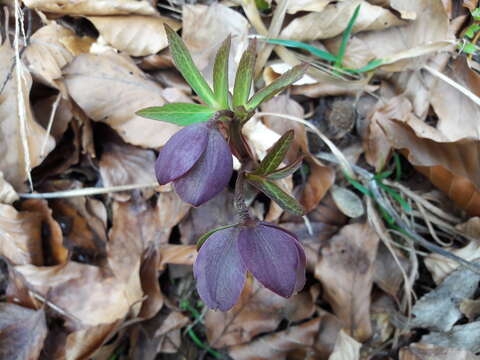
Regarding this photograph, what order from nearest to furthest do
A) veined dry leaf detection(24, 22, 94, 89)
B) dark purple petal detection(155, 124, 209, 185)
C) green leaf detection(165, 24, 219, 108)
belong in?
dark purple petal detection(155, 124, 209, 185) → green leaf detection(165, 24, 219, 108) → veined dry leaf detection(24, 22, 94, 89)

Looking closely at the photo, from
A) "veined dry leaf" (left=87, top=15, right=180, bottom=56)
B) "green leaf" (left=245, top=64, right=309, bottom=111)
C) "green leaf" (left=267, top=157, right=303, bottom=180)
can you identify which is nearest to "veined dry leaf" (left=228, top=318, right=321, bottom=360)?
"green leaf" (left=267, top=157, right=303, bottom=180)

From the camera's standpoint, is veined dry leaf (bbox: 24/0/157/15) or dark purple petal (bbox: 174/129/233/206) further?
veined dry leaf (bbox: 24/0/157/15)

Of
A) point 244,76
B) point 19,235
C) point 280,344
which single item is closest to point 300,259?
point 244,76

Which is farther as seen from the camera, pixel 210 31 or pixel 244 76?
pixel 210 31

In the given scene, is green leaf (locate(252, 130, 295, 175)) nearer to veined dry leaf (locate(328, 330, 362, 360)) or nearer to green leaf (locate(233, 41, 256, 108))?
green leaf (locate(233, 41, 256, 108))

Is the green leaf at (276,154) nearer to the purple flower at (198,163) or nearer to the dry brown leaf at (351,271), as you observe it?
the purple flower at (198,163)

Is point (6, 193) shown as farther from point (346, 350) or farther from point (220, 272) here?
point (346, 350)

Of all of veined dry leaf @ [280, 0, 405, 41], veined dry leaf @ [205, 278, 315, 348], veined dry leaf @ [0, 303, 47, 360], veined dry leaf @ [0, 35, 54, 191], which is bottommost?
veined dry leaf @ [0, 303, 47, 360]
